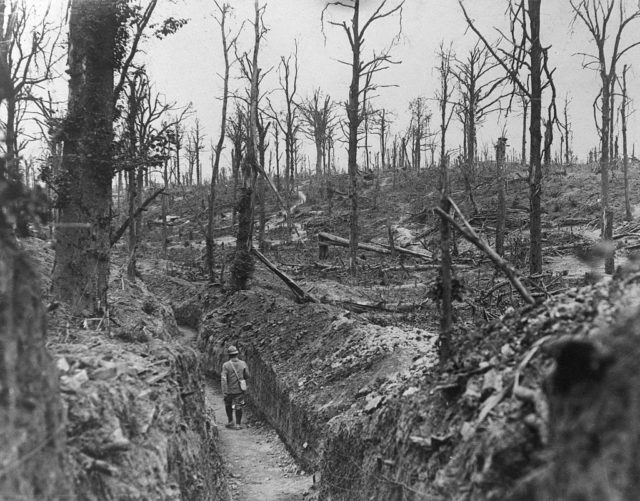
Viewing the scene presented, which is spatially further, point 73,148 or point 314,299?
point 314,299

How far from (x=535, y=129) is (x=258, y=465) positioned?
8216 mm

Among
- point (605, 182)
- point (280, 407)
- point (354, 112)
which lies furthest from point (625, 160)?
point (280, 407)

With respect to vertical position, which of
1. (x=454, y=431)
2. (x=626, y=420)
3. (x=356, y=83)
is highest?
(x=356, y=83)

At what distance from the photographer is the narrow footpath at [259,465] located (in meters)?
7.73

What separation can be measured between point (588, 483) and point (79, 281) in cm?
732

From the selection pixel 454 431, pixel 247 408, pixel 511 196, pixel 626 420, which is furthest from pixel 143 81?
pixel 511 196

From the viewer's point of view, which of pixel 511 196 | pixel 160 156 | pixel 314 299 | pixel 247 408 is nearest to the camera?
pixel 160 156

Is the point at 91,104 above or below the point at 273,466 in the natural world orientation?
above

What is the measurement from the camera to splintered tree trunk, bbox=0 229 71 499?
98.7 inches

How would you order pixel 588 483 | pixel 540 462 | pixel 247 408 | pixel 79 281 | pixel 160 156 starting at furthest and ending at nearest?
1. pixel 247 408
2. pixel 160 156
3. pixel 79 281
4. pixel 540 462
5. pixel 588 483

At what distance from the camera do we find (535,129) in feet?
32.3

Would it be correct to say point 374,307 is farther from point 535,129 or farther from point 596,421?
point 596,421

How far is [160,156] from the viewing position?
871 cm

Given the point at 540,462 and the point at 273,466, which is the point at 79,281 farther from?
the point at 540,462
